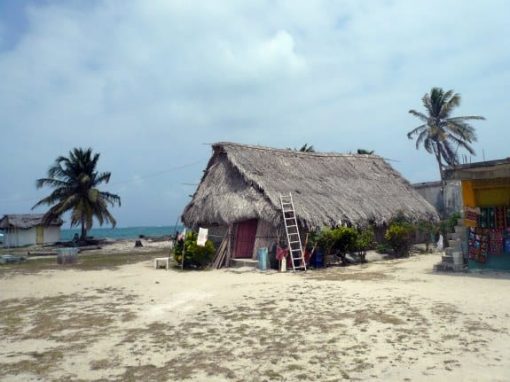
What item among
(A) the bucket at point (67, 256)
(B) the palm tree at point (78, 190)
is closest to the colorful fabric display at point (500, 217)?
(A) the bucket at point (67, 256)

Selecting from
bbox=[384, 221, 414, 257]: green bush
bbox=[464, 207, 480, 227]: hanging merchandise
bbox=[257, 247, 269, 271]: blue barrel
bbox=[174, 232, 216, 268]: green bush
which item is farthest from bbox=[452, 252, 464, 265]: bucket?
bbox=[174, 232, 216, 268]: green bush

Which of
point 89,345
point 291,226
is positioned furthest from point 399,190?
point 89,345

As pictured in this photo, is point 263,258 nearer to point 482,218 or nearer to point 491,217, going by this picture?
point 482,218

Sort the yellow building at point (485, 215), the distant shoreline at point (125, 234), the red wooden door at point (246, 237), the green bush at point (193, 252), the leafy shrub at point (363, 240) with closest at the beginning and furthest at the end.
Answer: the yellow building at point (485, 215) → the leafy shrub at point (363, 240) → the green bush at point (193, 252) → the red wooden door at point (246, 237) → the distant shoreline at point (125, 234)

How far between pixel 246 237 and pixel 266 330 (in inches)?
374

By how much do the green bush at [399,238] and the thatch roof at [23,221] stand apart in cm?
2622

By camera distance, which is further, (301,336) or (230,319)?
(230,319)

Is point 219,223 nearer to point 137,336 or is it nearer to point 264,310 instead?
point 264,310

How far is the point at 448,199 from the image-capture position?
25297mm

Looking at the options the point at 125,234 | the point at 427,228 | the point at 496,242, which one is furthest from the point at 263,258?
the point at 125,234

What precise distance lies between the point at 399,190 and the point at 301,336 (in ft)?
51.2

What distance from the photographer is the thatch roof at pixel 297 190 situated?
591 inches

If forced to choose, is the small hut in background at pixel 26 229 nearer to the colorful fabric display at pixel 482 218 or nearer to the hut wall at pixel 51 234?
the hut wall at pixel 51 234

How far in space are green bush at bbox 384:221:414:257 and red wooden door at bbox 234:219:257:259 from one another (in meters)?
4.89
